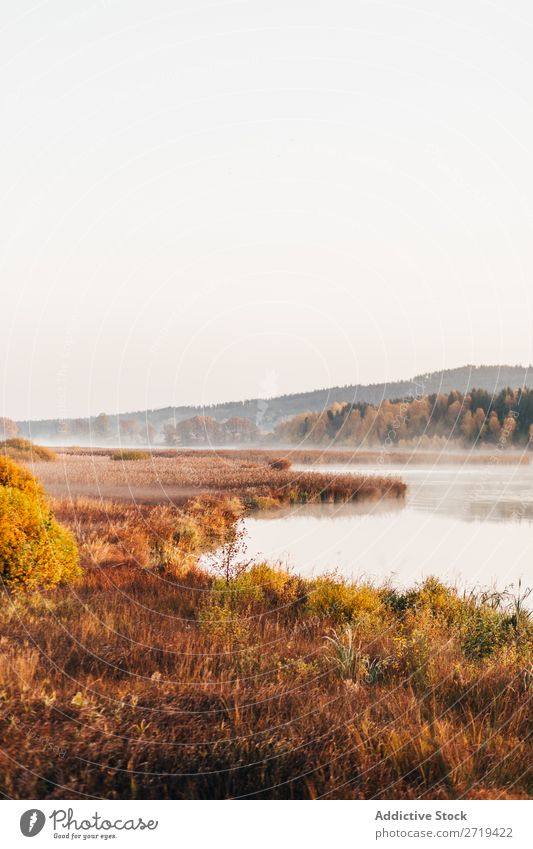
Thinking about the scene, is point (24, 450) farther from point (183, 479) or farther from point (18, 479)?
point (18, 479)

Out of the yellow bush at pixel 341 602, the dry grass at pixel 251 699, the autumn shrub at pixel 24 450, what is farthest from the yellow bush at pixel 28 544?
the autumn shrub at pixel 24 450

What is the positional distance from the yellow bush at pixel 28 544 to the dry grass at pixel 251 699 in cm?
24

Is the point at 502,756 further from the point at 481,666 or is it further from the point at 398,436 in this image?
the point at 398,436

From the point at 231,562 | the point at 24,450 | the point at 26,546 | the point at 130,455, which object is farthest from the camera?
the point at 130,455

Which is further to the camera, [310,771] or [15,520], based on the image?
[15,520]

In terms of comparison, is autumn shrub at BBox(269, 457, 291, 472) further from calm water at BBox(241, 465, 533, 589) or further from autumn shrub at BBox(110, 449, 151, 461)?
autumn shrub at BBox(110, 449, 151, 461)

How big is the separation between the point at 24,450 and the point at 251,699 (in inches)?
456

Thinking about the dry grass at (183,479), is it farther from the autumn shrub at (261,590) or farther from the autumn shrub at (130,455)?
the autumn shrub at (261,590)

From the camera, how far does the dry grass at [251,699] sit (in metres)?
4.32

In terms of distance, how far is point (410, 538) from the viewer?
1462 centimetres

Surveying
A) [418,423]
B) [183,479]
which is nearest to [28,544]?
[183,479]

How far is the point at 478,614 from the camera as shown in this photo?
8672 mm

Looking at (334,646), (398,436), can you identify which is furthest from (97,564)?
(398,436)
